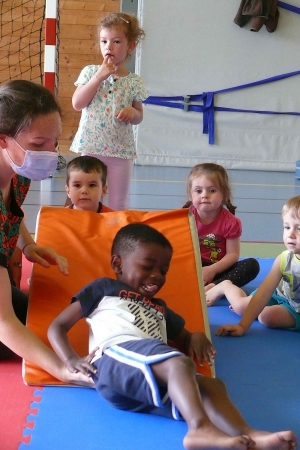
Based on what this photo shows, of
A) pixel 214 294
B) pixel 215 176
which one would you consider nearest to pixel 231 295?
pixel 214 294

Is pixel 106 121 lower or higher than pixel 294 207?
higher

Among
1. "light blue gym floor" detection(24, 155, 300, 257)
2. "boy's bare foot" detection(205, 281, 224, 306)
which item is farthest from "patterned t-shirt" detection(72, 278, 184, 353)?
"light blue gym floor" detection(24, 155, 300, 257)

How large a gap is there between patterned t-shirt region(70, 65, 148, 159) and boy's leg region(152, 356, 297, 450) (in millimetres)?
2116

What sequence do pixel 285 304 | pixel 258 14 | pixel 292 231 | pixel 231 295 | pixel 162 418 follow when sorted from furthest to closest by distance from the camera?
pixel 258 14
pixel 231 295
pixel 285 304
pixel 292 231
pixel 162 418

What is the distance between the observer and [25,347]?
71.7 inches

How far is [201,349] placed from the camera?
1.94m

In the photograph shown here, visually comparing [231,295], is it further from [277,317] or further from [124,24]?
[124,24]

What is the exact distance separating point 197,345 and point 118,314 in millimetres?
288

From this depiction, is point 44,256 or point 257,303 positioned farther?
point 257,303

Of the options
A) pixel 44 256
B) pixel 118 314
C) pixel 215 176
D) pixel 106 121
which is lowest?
pixel 118 314

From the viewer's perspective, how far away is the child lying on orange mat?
1473mm

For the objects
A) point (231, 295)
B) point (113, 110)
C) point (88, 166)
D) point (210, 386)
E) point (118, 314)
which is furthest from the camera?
point (113, 110)

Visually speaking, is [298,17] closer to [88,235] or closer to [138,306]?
[88,235]

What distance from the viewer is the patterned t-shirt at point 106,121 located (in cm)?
359
